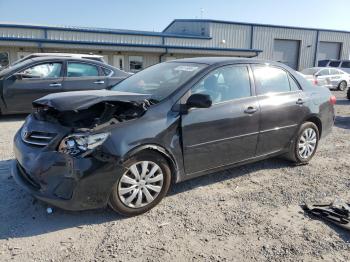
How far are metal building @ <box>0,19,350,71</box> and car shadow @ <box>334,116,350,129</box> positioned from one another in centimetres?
1809

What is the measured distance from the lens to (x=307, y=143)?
523cm

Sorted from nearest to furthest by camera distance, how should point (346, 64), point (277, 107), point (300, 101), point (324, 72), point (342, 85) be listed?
point (277, 107) < point (300, 101) < point (324, 72) < point (342, 85) < point (346, 64)

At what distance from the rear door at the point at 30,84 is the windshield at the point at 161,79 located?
4.20m

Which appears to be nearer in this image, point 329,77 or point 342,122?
point 342,122

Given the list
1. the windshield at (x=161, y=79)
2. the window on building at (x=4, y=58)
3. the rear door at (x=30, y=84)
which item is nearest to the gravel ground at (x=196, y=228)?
the windshield at (x=161, y=79)

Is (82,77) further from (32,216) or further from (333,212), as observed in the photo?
(333,212)

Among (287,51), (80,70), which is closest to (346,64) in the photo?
(287,51)

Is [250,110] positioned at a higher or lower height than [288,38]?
lower

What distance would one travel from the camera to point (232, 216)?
3.61 m

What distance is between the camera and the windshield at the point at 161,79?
156 inches

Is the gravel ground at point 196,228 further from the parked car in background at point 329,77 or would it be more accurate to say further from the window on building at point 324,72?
the window on building at point 324,72

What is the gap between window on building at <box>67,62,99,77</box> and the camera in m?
8.50

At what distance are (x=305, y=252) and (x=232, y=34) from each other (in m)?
31.6

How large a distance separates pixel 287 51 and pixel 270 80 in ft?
110
